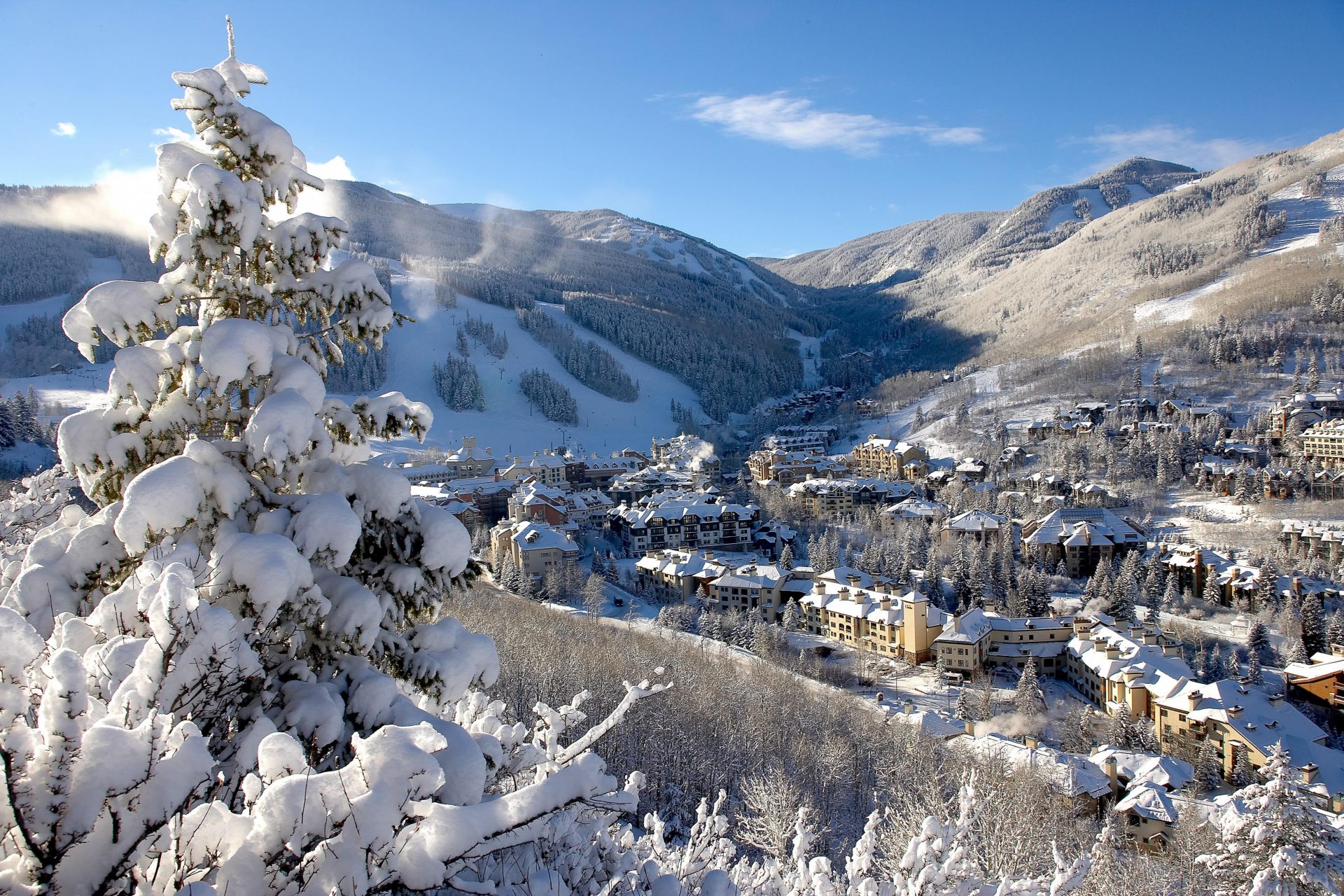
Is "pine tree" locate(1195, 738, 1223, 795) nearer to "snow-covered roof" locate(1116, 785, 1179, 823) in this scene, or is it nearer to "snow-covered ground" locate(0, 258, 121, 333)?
"snow-covered roof" locate(1116, 785, 1179, 823)

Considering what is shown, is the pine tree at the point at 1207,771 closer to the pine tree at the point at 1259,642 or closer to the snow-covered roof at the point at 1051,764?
the snow-covered roof at the point at 1051,764

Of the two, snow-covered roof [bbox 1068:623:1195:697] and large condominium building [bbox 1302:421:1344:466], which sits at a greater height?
large condominium building [bbox 1302:421:1344:466]

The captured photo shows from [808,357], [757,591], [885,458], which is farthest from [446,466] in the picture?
[808,357]

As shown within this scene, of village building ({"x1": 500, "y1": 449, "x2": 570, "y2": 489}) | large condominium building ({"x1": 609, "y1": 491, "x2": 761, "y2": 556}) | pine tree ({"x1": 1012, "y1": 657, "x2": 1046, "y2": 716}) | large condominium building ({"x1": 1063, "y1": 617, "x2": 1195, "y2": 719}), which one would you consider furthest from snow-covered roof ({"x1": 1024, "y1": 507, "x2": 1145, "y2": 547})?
village building ({"x1": 500, "y1": 449, "x2": 570, "y2": 489})

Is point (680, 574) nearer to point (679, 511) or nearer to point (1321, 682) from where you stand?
point (679, 511)

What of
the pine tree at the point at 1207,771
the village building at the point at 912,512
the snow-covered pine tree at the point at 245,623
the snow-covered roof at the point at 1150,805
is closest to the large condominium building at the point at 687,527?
the village building at the point at 912,512

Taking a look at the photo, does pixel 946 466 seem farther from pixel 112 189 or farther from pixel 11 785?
pixel 112 189
